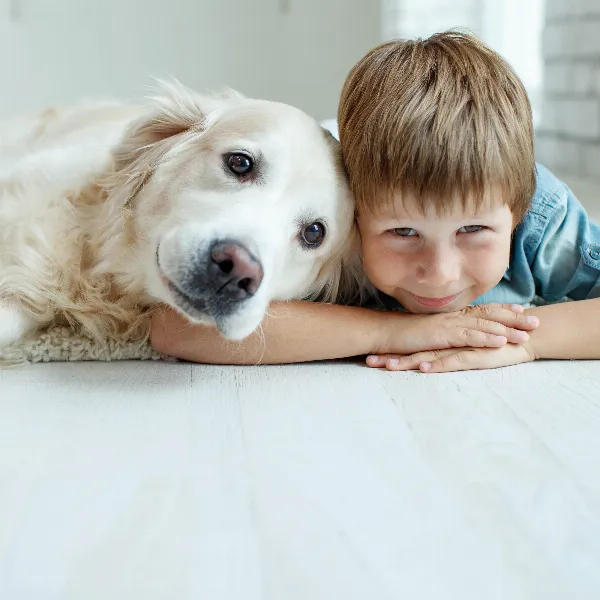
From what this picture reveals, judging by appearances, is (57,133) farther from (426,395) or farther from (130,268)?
(426,395)

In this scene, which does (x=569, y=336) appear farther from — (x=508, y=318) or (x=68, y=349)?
(x=68, y=349)

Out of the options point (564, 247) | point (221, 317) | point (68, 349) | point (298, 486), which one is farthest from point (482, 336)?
point (68, 349)

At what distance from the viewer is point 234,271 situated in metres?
1.27

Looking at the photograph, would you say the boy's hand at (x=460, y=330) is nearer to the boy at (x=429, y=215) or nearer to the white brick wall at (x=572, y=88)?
the boy at (x=429, y=215)

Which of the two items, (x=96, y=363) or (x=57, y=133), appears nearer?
(x=96, y=363)

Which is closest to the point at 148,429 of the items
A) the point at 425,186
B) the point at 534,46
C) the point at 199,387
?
the point at 199,387

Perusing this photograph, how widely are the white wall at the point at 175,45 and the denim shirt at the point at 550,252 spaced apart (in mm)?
3395

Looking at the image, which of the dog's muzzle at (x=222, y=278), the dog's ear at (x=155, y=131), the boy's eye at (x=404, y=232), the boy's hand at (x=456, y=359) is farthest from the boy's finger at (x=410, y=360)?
the dog's ear at (x=155, y=131)

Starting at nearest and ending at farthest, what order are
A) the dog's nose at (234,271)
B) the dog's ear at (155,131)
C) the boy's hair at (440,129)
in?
the dog's nose at (234,271), the boy's hair at (440,129), the dog's ear at (155,131)

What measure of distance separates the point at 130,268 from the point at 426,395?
0.64 m

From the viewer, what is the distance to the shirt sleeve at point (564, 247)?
65.4 inches

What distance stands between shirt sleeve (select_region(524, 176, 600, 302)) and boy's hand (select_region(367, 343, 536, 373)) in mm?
266

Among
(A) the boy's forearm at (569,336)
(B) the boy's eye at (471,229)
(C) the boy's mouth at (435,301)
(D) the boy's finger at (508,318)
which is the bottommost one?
(A) the boy's forearm at (569,336)

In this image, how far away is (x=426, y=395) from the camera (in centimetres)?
133
